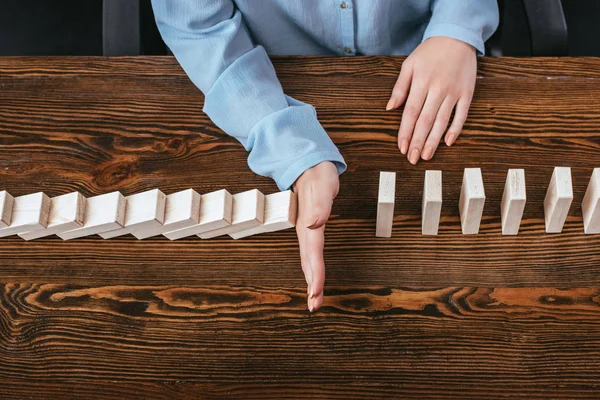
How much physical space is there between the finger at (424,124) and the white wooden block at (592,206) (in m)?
0.18

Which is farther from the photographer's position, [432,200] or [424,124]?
[424,124]

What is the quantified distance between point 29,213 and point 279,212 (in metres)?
0.27

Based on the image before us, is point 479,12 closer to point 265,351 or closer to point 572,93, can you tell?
point 572,93

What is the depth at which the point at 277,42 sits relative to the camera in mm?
910

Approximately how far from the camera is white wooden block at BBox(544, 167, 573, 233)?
65cm

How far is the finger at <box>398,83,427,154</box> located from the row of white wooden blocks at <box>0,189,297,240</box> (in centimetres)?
15

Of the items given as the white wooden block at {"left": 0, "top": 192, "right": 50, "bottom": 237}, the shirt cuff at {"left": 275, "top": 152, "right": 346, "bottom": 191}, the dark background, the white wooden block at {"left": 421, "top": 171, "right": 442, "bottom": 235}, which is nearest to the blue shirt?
the shirt cuff at {"left": 275, "top": 152, "right": 346, "bottom": 191}

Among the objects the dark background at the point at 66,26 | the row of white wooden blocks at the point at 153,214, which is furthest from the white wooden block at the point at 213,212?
the dark background at the point at 66,26

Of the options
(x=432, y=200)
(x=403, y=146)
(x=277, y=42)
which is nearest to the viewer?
(x=432, y=200)

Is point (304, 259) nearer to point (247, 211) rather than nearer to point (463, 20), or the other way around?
point (247, 211)

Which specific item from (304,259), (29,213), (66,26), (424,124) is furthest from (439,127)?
(66,26)

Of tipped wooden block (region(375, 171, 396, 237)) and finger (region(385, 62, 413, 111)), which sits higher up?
finger (region(385, 62, 413, 111))

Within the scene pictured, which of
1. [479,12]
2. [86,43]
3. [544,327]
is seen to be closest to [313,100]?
[479,12]

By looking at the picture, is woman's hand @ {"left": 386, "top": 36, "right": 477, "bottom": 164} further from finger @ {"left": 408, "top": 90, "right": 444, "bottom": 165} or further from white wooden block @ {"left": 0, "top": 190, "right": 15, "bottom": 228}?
white wooden block @ {"left": 0, "top": 190, "right": 15, "bottom": 228}
